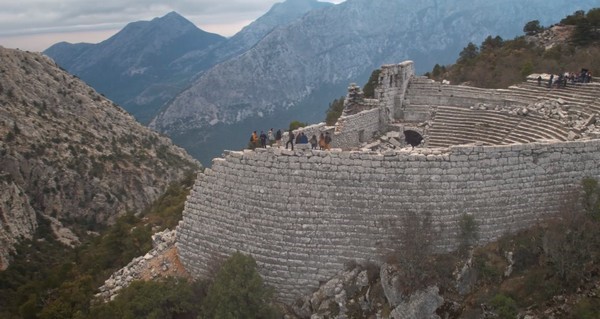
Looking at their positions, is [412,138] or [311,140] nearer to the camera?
[311,140]

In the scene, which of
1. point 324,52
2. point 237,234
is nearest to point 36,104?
point 237,234

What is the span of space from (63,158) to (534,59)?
146 feet

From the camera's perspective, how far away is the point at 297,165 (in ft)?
41.6

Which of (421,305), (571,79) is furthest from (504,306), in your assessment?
(571,79)

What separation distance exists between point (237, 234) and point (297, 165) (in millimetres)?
2596

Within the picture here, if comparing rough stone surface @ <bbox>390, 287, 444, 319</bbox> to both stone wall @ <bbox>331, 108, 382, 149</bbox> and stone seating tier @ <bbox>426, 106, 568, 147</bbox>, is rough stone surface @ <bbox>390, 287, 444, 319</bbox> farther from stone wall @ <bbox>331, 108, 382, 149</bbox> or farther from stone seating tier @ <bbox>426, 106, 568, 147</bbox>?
stone wall @ <bbox>331, 108, 382, 149</bbox>

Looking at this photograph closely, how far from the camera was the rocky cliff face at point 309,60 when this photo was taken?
146m

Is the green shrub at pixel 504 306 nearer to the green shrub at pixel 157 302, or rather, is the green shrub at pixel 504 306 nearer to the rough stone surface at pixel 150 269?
the green shrub at pixel 157 302

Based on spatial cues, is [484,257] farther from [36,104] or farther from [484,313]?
[36,104]

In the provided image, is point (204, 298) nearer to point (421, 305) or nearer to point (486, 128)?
point (421, 305)

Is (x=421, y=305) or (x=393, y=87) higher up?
(x=393, y=87)

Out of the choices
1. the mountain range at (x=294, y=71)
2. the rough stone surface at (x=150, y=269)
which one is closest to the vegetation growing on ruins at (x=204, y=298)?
the rough stone surface at (x=150, y=269)

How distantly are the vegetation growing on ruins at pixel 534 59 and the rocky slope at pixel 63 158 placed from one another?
1397 inches

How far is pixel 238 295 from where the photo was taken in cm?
1151
